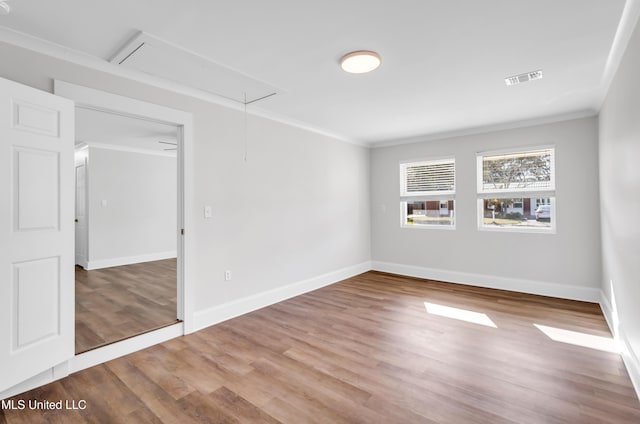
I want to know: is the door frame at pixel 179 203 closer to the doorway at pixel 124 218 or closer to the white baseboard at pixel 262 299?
the white baseboard at pixel 262 299

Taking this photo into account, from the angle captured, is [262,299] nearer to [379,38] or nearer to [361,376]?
[361,376]

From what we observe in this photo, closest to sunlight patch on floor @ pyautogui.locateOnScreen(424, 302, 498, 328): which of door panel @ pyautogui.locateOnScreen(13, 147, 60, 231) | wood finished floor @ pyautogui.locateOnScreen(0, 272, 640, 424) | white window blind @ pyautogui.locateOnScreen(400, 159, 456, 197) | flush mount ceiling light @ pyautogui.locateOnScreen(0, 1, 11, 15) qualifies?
wood finished floor @ pyautogui.locateOnScreen(0, 272, 640, 424)

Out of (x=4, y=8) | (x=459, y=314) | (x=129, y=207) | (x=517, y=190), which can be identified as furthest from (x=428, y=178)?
(x=129, y=207)

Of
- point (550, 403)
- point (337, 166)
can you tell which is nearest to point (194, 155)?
point (337, 166)

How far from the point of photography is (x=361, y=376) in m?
2.35

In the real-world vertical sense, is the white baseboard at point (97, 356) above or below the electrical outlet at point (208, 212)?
below

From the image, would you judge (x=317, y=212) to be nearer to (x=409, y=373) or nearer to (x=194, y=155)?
(x=194, y=155)

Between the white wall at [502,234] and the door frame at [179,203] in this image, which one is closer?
the door frame at [179,203]

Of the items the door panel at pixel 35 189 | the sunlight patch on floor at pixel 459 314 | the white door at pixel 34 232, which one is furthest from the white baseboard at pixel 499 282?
the door panel at pixel 35 189

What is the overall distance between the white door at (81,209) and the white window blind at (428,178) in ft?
20.9

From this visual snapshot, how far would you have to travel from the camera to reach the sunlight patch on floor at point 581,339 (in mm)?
2766

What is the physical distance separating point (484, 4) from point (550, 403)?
257 centimetres

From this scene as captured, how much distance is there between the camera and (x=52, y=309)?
224 centimetres

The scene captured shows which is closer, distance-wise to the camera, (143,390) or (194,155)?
(143,390)
